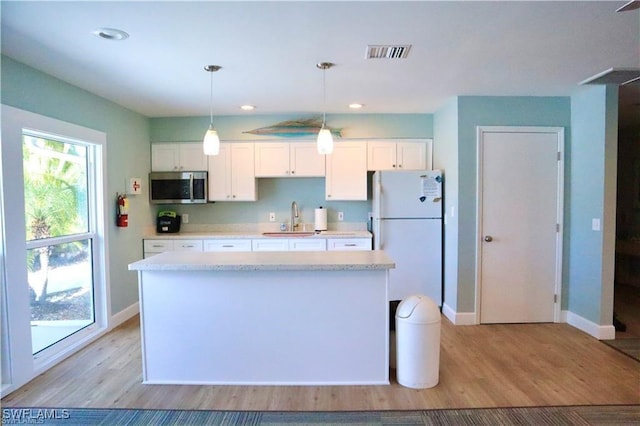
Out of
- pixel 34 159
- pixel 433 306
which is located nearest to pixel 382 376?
pixel 433 306

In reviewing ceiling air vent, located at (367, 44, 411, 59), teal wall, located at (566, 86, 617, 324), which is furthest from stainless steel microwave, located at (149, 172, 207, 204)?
teal wall, located at (566, 86, 617, 324)

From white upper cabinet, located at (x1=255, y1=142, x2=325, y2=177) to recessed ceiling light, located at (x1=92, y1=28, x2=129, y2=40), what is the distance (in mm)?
2310

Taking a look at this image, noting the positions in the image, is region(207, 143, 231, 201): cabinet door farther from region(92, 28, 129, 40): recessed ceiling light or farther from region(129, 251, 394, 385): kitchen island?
region(92, 28, 129, 40): recessed ceiling light

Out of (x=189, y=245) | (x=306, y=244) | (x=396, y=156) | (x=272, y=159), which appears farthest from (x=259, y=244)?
(x=396, y=156)

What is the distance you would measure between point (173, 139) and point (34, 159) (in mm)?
1800

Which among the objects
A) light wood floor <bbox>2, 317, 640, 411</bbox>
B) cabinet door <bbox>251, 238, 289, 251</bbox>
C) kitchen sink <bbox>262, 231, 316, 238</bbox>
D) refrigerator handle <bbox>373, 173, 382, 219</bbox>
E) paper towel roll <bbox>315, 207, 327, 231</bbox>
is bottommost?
light wood floor <bbox>2, 317, 640, 411</bbox>

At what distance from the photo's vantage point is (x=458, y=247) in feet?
12.0

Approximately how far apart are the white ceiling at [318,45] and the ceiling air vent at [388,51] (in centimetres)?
5

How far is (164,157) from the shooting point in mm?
4492

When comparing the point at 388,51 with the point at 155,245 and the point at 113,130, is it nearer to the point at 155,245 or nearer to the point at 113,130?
the point at 113,130

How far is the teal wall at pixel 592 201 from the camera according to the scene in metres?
3.25

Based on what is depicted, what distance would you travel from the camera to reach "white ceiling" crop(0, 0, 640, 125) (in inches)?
76.2

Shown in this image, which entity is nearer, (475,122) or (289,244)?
(475,122)

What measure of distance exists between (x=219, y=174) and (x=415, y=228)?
2549mm
